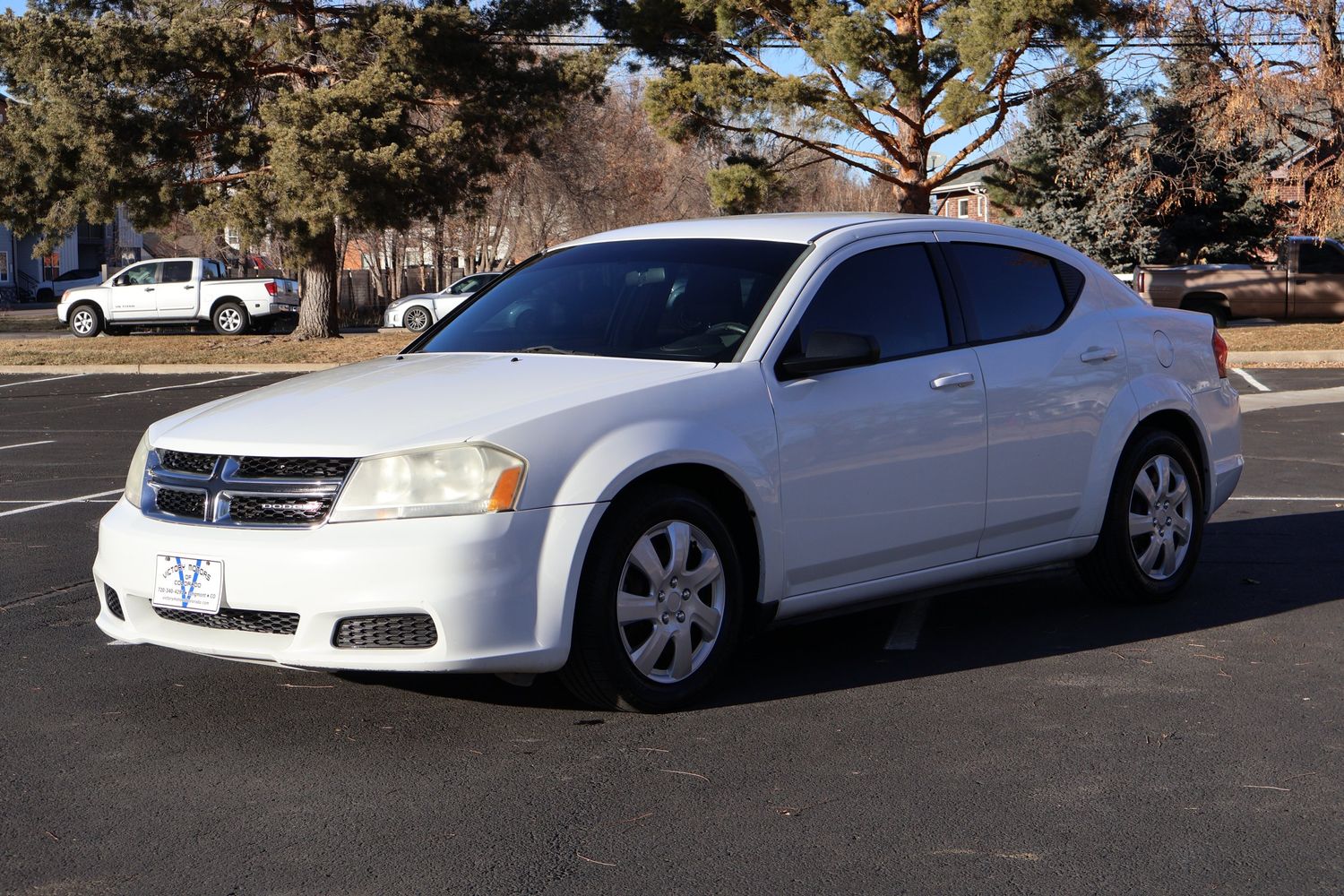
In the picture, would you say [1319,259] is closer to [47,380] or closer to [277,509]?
[47,380]

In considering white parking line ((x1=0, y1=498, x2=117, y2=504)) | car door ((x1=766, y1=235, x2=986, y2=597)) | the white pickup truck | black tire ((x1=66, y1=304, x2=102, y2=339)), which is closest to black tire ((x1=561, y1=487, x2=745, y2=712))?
car door ((x1=766, y1=235, x2=986, y2=597))

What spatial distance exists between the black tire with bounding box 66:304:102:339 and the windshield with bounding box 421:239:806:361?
31.1 meters

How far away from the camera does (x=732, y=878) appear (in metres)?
3.65

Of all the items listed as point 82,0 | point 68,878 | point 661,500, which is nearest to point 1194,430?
point 661,500

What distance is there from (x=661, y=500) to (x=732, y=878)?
1.54 m

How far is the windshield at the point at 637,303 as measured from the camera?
5.57m

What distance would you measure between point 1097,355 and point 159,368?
21267 millimetres

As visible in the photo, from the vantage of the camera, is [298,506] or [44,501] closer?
[298,506]

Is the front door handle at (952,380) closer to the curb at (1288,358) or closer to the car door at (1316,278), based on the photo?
the curb at (1288,358)

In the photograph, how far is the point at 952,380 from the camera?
19.1ft

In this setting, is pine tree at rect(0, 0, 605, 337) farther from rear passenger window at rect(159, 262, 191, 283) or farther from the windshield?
the windshield

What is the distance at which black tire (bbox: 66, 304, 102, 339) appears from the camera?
34.8 m

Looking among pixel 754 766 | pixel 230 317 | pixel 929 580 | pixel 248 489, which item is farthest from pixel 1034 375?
pixel 230 317

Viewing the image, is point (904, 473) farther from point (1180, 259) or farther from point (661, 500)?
point (1180, 259)
